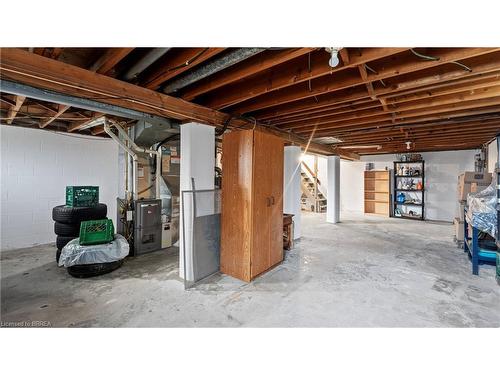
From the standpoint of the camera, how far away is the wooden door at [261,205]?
3.07m

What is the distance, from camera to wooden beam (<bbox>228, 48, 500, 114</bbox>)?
185 centimetres

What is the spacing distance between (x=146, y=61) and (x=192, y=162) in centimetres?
138

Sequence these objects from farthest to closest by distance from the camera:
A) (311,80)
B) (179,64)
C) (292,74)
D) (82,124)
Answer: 1. (82,124)
2. (311,80)
3. (292,74)
4. (179,64)

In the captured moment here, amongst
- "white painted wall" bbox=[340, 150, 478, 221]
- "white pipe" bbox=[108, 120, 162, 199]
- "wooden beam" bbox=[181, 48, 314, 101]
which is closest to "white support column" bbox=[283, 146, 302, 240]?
"white pipe" bbox=[108, 120, 162, 199]

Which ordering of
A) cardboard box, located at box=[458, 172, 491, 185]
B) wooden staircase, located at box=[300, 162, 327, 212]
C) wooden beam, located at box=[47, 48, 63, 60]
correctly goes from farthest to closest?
1. wooden staircase, located at box=[300, 162, 327, 212]
2. cardboard box, located at box=[458, 172, 491, 185]
3. wooden beam, located at box=[47, 48, 63, 60]

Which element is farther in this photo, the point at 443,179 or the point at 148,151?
the point at 443,179

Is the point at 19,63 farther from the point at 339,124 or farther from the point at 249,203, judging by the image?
the point at 339,124

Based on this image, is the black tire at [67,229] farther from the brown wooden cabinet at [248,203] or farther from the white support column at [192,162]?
the brown wooden cabinet at [248,203]

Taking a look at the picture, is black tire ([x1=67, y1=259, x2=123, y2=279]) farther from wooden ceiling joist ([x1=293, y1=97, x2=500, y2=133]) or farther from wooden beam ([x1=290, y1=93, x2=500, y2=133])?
wooden ceiling joist ([x1=293, y1=97, x2=500, y2=133])

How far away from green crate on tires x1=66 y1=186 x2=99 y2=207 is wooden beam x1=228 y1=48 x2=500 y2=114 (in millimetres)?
2697

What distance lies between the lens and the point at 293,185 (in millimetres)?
5297

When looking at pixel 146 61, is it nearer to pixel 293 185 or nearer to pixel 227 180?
pixel 227 180

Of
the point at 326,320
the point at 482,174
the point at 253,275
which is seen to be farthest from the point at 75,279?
the point at 482,174

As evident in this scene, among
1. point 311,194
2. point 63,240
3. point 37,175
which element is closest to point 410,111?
point 63,240
